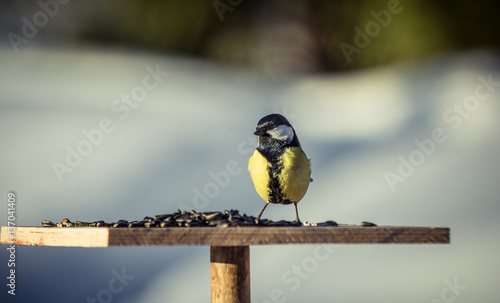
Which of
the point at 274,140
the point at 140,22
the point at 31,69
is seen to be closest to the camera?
the point at 274,140

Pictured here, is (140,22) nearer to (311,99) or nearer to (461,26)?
(311,99)

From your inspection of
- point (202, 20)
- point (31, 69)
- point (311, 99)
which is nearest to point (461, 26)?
point (311, 99)

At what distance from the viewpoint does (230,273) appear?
6.93 feet

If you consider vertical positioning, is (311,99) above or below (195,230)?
above

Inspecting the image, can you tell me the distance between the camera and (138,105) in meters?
4.53

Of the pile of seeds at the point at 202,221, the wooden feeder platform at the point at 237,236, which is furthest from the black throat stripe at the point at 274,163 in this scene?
the wooden feeder platform at the point at 237,236

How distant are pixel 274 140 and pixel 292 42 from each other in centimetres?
275

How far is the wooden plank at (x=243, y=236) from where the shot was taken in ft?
5.84

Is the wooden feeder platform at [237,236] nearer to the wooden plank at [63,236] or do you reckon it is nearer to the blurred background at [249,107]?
the wooden plank at [63,236]

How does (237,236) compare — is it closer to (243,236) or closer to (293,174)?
(243,236)

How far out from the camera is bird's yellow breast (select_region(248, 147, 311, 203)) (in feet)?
8.04

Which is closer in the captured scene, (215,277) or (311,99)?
(215,277)

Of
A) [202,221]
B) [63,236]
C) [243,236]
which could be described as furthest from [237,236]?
[63,236]

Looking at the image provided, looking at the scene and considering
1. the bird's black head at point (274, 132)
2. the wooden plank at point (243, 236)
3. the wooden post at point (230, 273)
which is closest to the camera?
the wooden plank at point (243, 236)
